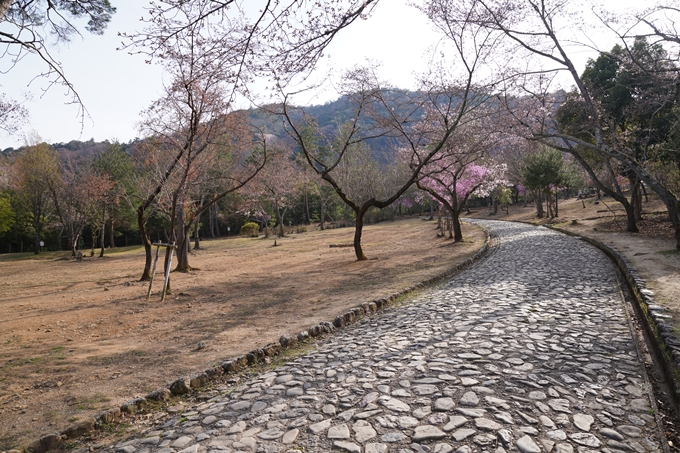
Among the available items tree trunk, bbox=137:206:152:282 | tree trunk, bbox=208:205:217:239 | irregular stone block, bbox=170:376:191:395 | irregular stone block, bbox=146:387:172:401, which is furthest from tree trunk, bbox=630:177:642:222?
tree trunk, bbox=208:205:217:239

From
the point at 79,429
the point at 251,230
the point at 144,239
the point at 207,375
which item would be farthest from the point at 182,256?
the point at 251,230

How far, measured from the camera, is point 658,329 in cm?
516

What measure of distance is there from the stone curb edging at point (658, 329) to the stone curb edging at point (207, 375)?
4334mm

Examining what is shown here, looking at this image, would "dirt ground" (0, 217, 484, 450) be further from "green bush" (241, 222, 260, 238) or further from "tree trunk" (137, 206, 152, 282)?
"green bush" (241, 222, 260, 238)

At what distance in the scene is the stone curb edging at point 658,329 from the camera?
4.08 m

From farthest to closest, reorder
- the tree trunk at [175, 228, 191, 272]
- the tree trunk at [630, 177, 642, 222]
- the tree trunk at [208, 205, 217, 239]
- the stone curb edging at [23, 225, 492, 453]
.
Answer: the tree trunk at [208, 205, 217, 239]
the tree trunk at [630, 177, 642, 222]
the tree trunk at [175, 228, 191, 272]
the stone curb edging at [23, 225, 492, 453]

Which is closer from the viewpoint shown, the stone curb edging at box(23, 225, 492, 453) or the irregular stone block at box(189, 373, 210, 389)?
the stone curb edging at box(23, 225, 492, 453)

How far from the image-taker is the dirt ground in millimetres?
4602

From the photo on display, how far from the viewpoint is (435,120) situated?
711 inches

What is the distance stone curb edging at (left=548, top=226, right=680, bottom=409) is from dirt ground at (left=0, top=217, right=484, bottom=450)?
469 cm

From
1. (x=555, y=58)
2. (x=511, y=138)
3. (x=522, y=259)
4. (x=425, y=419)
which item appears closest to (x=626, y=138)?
(x=511, y=138)

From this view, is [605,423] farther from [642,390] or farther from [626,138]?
[626,138]

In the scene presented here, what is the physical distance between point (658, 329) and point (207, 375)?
5.52 m

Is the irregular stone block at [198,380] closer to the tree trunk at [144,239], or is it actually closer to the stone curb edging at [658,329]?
the stone curb edging at [658,329]
